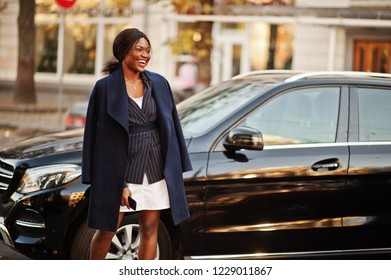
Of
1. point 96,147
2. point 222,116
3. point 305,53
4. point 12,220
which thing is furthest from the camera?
point 305,53

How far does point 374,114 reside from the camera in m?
5.76

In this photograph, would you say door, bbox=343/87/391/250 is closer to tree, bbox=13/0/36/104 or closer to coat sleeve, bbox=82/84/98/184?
coat sleeve, bbox=82/84/98/184

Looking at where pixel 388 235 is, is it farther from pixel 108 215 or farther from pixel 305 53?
pixel 305 53

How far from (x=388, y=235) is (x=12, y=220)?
103 inches

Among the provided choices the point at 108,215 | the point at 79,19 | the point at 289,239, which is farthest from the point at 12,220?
the point at 79,19

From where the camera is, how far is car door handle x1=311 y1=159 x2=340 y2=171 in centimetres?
548

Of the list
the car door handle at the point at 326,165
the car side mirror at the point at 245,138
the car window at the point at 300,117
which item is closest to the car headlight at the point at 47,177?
the car side mirror at the point at 245,138

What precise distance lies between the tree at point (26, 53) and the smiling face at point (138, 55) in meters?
14.7

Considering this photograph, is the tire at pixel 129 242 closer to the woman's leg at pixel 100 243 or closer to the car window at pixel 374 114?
the woman's leg at pixel 100 243

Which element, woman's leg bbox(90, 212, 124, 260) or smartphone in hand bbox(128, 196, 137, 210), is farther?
woman's leg bbox(90, 212, 124, 260)

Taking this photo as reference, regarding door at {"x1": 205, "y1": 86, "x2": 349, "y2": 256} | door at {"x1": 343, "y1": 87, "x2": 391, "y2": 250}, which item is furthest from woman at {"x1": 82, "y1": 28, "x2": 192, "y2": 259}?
door at {"x1": 343, "y1": 87, "x2": 391, "y2": 250}

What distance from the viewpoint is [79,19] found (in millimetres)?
26438

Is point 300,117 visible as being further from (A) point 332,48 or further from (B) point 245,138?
(A) point 332,48

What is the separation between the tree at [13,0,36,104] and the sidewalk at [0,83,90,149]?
340 millimetres
